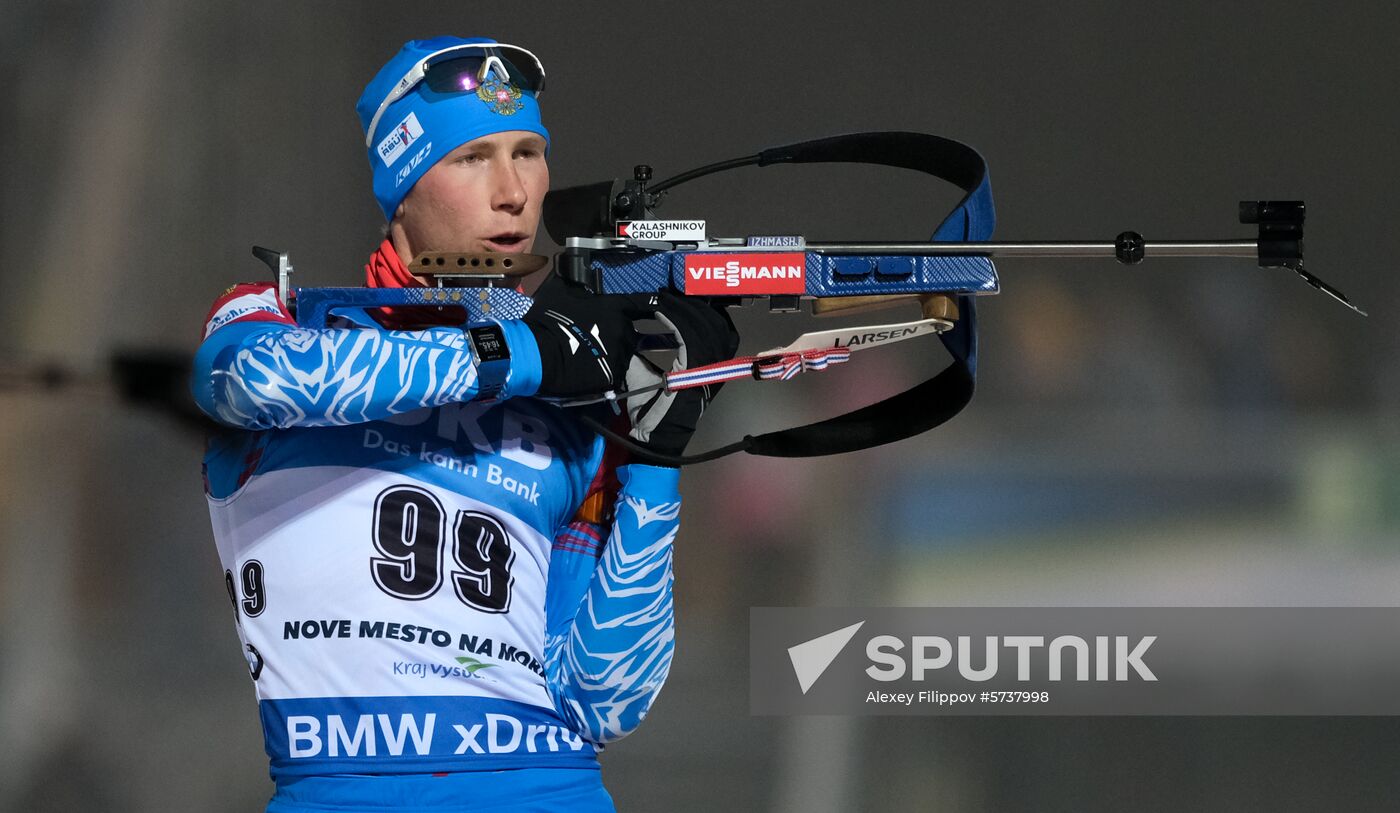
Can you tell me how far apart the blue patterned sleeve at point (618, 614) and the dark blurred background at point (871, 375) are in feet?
3.48

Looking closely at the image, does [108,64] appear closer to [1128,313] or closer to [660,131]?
[660,131]

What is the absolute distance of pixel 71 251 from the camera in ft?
9.34

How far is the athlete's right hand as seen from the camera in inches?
61.7

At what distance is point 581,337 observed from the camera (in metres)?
1.60

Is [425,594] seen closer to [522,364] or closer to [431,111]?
[522,364]

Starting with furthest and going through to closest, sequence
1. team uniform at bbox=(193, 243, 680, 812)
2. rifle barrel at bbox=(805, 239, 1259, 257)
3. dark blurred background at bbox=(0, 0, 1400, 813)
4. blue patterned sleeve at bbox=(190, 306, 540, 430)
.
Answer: dark blurred background at bbox=(0, 0, 1400, 813)
rifle barrel at bbox=(805, 239, 1259, 257)
team uniform at bbox=(193, 243, 680, 812)
blue patterned sleeve at bbox=(190, 306, 540, 430)

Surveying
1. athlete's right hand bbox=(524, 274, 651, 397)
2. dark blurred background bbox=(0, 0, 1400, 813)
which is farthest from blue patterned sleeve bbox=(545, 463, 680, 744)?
dark blurred background bbox=(0, 0, 1400, 813)

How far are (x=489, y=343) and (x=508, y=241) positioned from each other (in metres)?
0.28

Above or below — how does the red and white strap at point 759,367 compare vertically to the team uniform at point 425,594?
above

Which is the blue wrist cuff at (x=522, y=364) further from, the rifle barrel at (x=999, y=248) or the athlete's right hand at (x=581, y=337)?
the rifle barrel at (x=999, y=248)

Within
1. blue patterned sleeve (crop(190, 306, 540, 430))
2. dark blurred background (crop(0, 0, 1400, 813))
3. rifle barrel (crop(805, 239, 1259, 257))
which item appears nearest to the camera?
blue patterned sleeve (crop(190, 306, 540, 430))

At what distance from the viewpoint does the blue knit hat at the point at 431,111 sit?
176cm

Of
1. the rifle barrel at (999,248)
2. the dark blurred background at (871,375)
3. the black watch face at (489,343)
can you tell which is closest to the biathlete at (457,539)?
the black watch face at (489,343)

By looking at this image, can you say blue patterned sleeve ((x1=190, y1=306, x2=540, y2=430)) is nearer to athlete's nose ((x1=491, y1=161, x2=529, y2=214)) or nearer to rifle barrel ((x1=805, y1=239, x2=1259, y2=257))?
athlete's nose ((x1=491, y1=161, x2=529, y2=214))
